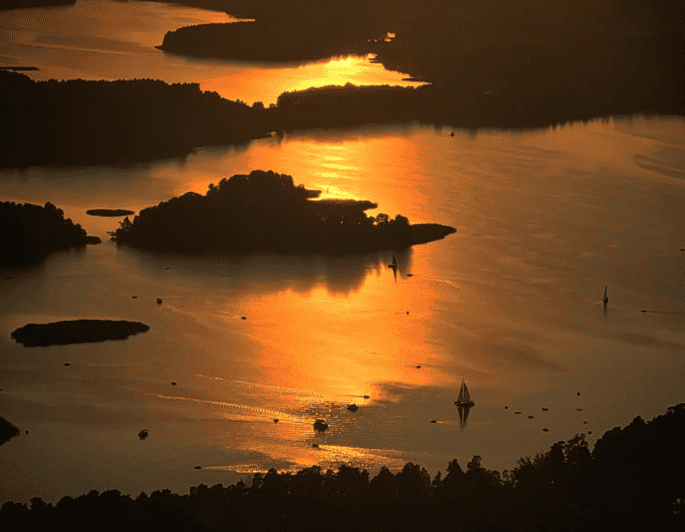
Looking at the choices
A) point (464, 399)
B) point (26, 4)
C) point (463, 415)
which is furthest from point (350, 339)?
point (26, 4)

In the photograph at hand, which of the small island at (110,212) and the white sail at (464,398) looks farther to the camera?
the small island at (110,212)

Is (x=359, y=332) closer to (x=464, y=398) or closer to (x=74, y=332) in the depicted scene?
(x=464, y=398)

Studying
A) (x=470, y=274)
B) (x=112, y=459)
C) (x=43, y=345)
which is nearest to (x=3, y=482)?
(x=112, y=459)

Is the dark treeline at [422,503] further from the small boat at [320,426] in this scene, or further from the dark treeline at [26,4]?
the dark treeline at [26,4]

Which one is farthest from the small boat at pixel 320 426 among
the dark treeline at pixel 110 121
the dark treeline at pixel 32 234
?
the dark treeline at pixel 110 121

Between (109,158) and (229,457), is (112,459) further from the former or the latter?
(109,158)

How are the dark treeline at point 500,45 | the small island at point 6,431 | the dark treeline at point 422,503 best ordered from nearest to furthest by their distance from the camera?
the dark treeline at point 422,503, the small island at point 6,431, the dark treeline at point 500,45

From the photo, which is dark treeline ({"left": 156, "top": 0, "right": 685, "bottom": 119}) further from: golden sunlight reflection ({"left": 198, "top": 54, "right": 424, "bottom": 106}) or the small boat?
the small boat
